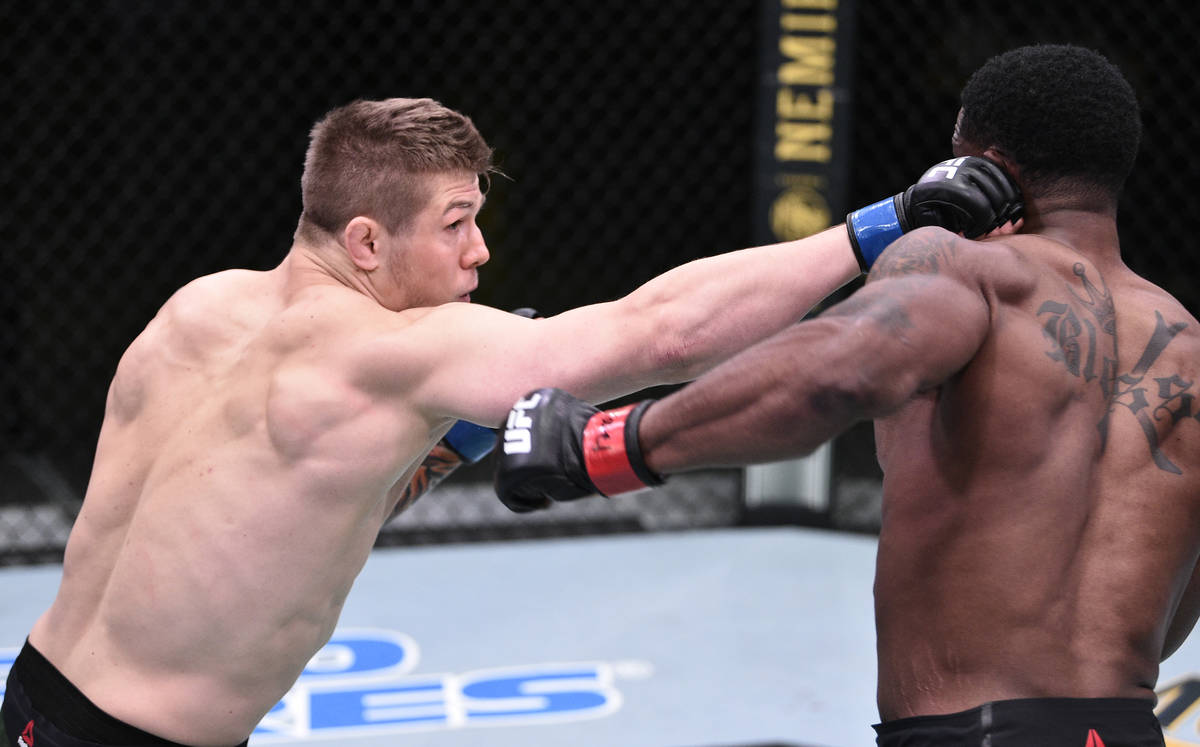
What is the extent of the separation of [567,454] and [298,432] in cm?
44

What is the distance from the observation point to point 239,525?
1.65 meters

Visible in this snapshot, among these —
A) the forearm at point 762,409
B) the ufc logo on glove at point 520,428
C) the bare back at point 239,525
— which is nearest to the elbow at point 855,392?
the forearm at point 762,409

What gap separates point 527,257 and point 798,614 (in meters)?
2.54

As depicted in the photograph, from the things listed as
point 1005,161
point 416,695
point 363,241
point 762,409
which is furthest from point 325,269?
point 416,695

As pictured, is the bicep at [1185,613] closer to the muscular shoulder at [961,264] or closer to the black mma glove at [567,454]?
the muscular shoulder at [961,264]

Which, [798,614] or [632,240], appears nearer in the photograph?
[798,614]

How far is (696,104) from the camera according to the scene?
17.7 ft

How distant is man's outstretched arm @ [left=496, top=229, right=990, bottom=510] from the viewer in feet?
3.99

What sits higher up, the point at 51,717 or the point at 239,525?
the point at 239,525

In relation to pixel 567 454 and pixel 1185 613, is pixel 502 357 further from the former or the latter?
pixel 1185 613

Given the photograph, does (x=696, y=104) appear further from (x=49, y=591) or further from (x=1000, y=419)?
(x=1000, y=419)

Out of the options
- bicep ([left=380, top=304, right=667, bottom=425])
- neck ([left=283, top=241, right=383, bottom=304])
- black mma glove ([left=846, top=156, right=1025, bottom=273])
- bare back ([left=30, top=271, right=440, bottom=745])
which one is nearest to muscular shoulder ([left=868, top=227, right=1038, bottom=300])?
black mma glove ([left=846, top=156, right=1025, bottom=273])

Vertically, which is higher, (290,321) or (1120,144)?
(1120,144)

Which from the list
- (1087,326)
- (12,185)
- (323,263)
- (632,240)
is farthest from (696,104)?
(1087,326)
